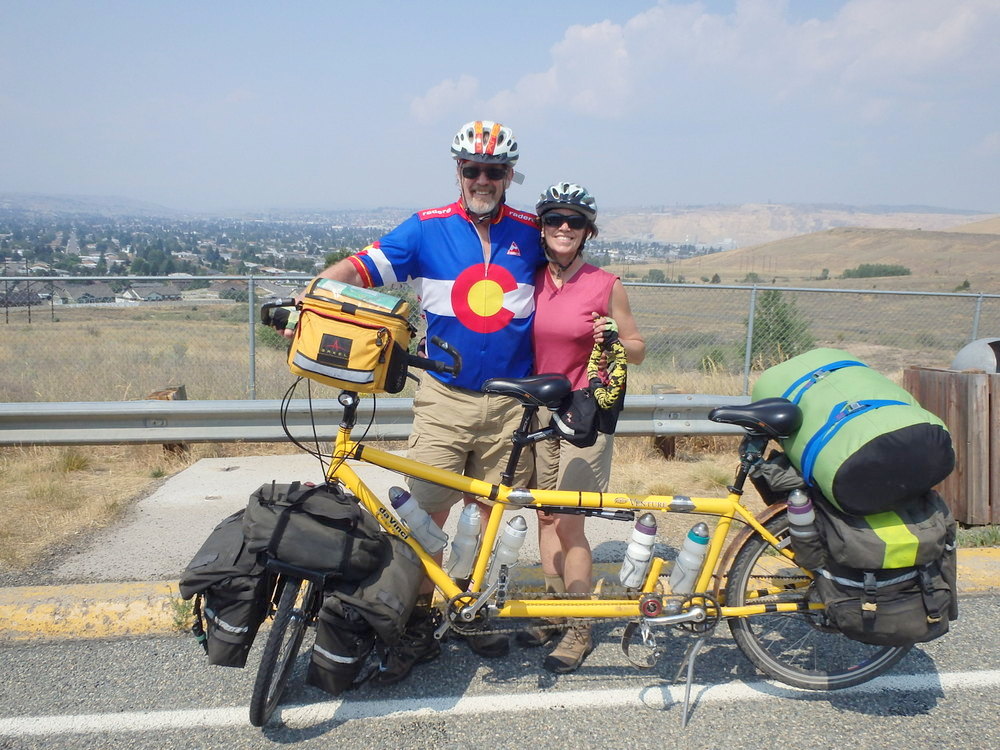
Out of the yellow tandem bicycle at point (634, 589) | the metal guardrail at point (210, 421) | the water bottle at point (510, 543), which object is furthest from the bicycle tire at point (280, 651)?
the metal guardrail at point (210, 421)

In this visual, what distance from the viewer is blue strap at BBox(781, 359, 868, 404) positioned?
116 inches

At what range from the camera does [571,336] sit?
3104 mm

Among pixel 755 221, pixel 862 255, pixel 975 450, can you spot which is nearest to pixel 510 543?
pixel 975 450

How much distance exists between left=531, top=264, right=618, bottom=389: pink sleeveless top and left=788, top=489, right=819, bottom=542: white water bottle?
945mm

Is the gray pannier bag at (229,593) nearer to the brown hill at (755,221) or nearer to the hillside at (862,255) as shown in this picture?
the hillside at (862,255)

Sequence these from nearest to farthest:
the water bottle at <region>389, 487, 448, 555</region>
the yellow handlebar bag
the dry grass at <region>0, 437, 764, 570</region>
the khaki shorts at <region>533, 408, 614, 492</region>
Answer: the yellow handlebar bag < the water bottle at <region>389, 487, 448, 555</region> < the khaki shorts at <region>533, 408, 614, 492</region> < the dry grass at <region>0, 437, 764, 570</region>

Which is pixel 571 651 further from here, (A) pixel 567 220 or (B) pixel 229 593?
(A) pixel 567 220

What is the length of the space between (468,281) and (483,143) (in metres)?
0.56

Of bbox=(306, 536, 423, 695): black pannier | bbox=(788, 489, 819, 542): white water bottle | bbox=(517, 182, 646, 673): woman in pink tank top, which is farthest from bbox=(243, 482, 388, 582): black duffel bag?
bbox=(788, 489, 819, 542): white water bottle

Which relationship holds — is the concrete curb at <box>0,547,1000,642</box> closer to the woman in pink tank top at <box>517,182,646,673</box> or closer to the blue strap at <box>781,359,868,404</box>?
the woman in pink tank top at <box>517,182,646,673</box>

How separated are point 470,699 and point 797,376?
1856 mm

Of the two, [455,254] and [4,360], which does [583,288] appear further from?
[4,360]

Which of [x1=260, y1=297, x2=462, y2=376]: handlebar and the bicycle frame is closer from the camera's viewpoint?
[x1=260, y1=297, x2=462, y2=376]: handlebar

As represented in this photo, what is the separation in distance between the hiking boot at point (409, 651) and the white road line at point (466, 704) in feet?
0.36
